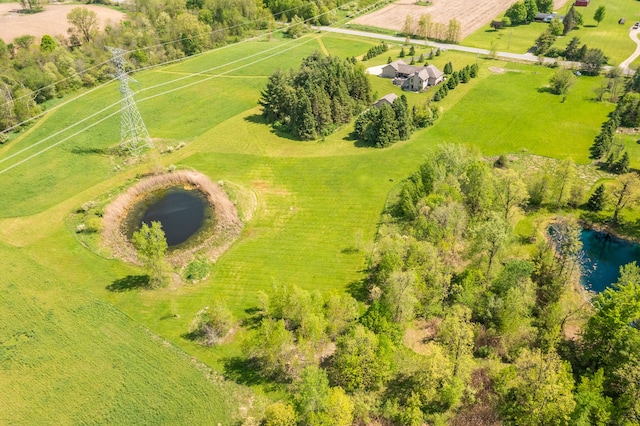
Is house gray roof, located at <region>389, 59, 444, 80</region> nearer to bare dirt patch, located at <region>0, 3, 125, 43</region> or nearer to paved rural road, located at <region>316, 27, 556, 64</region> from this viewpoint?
paved rural road, located at <region>316, 27, 556, 64</region>

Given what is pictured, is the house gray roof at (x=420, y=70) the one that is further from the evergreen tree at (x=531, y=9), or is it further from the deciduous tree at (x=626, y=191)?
the evergreen tree at (x=531, y=9)

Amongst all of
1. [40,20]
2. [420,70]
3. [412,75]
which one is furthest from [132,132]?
[40,20]

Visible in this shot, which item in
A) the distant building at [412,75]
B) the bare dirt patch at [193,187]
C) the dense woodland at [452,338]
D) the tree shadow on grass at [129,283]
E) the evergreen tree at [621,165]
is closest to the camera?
the dense woodland at [452,338]

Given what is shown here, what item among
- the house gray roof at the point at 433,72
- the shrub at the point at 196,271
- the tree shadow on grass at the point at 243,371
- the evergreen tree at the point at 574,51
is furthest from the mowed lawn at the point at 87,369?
the evergreen tree at the point at 574,51

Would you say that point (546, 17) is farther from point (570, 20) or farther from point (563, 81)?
point (563, 81)

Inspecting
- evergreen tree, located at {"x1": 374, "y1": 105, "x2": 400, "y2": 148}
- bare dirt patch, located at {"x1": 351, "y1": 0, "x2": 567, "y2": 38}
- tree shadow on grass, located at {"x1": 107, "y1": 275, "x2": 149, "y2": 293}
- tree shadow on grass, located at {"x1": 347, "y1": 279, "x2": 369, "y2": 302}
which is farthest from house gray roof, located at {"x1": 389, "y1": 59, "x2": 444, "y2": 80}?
tree shadow on grass, located at {"x1": 107, "y1": 275, "x2": 149, "y2": 293}

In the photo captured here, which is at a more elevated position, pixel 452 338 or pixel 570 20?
pixel 570 20
